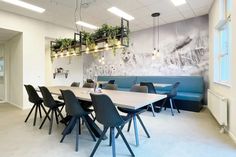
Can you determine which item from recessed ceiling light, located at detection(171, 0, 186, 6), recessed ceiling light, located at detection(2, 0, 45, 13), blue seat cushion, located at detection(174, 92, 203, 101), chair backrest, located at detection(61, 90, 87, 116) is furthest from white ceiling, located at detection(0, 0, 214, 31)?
chair backrest, located at detection(61, 90, 87, 116)

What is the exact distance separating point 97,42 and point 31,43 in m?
3.13

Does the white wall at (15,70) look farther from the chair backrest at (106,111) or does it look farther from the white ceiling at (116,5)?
the chair backrest at (106,111)

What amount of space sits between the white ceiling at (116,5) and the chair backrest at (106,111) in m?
3.21

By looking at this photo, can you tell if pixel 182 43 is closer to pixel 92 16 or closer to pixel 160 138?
pixel 92 16

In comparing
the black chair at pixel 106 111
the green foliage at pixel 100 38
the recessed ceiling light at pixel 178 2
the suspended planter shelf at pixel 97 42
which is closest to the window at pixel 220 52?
the recessed ceiling light at pixel 178 2

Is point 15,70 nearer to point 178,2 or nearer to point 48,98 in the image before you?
point 48,98

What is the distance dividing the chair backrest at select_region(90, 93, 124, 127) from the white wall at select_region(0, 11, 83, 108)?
4.42 metres

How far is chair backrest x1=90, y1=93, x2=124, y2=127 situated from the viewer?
202 centimetres

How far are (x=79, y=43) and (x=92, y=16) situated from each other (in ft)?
5.35

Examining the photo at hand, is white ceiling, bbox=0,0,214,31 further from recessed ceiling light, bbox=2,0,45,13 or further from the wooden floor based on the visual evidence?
the wooden floor

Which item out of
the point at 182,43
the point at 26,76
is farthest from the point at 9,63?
the point at 182,43

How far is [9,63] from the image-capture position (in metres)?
6.56

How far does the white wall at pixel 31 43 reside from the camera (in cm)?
517

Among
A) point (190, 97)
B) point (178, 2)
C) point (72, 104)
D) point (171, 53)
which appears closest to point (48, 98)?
point (72, 104)
